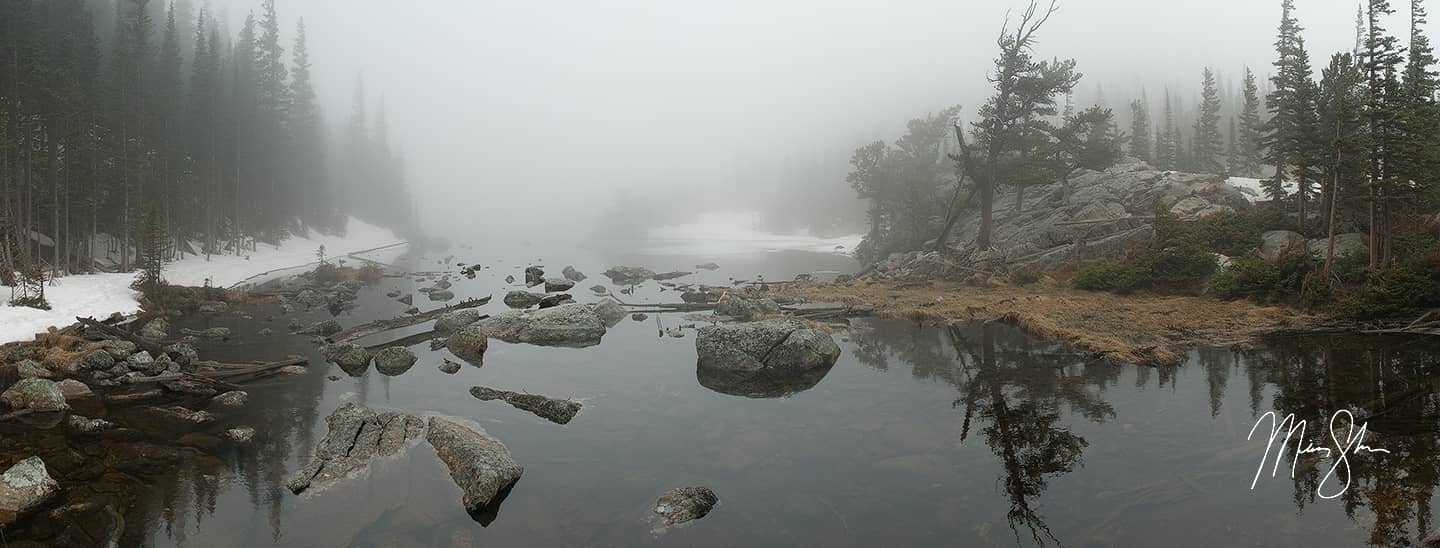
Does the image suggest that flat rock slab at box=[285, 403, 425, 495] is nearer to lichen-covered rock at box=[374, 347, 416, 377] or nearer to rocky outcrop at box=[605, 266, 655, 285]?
lichen-covered rock at box=[374, 347, 416, 377]

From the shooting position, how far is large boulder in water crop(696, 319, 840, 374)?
59.5 feet

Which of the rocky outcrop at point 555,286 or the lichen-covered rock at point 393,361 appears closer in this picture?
the lichen-covered rock at point 393,361

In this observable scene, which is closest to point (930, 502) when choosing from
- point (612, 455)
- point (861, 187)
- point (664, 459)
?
point (664, 459)

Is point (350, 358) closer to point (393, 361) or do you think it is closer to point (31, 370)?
point (393, 361)

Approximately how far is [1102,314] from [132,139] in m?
59.4

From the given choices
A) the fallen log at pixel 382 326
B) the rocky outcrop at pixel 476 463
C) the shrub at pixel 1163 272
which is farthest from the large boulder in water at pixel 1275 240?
the fallen log at pixel 382 326

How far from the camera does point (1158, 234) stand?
1195 inches

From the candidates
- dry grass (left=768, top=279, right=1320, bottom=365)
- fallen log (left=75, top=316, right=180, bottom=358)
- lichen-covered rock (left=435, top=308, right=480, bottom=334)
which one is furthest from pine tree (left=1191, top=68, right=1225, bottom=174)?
fallen log (left=75, top=316, right=180, bottom=358)

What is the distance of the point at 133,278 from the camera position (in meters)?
31.6

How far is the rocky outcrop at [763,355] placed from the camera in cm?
1727

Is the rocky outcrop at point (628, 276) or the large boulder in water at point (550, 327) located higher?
the rocky outcrop at point (628, 276)
